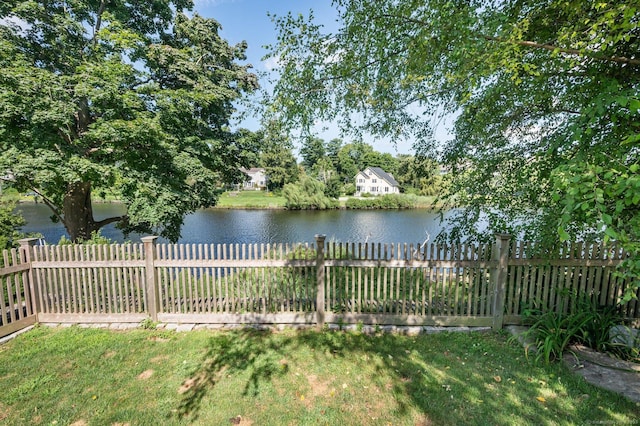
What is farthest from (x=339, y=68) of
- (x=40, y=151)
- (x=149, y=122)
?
(x=40, y=151)

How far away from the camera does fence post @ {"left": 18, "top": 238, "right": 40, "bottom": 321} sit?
430 centimetres

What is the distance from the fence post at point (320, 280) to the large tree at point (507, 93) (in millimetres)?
1846

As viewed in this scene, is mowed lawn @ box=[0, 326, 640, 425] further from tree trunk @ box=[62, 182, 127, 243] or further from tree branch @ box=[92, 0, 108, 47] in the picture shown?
tree branch @ box=[92, 0, 108, 47]

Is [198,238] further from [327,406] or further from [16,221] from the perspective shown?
[327,406]

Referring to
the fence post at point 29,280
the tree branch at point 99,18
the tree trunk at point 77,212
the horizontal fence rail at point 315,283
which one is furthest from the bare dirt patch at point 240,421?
the tree branch at point 99,18

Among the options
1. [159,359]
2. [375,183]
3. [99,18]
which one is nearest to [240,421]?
[159,359]

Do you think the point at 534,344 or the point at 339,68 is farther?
the point at 339,68

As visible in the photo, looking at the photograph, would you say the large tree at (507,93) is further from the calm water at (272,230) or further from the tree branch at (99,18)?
the calm water at (272,230)

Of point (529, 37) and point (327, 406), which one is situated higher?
point (529, 37)

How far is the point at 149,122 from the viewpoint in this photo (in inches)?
265

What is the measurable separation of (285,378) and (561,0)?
4.71 m

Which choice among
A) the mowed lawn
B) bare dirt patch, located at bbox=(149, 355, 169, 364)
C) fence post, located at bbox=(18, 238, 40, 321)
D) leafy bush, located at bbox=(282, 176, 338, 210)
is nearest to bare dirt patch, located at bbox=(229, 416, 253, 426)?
the mowed lawn

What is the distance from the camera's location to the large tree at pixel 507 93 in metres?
2.31

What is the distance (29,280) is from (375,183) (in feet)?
156
